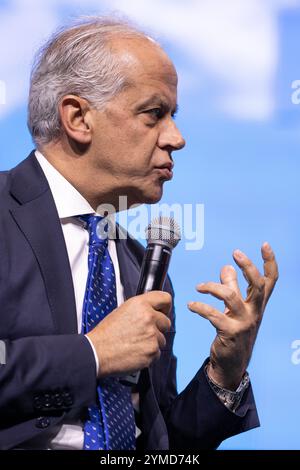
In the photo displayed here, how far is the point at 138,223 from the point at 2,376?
70cm

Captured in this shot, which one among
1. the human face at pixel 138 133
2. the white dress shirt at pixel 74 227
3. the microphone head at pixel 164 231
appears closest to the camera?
the microphone head at pixel 164 231

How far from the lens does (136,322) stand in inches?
54.6

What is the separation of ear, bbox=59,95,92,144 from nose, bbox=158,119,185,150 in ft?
0.49

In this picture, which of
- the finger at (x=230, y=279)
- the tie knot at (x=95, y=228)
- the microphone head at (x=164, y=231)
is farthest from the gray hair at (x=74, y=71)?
the finger at (x=230, y=279)

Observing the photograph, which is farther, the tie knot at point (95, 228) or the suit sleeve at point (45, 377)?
the tie knot at point (95, 228)

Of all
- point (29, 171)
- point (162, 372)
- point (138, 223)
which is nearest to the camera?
point (29, 171)

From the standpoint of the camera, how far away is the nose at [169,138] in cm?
169

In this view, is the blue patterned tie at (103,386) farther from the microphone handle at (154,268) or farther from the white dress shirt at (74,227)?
the microphone handle at (154,268)

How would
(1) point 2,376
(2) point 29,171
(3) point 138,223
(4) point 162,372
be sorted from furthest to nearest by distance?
(3) point 138,223, (4) point 162,372, (2) point 29,171, (1) point 2,376

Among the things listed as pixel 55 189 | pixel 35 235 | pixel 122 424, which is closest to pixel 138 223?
pixel 55 189

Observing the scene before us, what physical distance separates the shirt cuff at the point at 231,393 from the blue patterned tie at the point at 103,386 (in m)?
0.19

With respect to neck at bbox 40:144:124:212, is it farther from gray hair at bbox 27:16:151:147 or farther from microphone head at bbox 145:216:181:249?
microphone head at bbox 145:216:181:249

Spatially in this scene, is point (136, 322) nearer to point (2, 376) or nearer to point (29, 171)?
point (2, 376)

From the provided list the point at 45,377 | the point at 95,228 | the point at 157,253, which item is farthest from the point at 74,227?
the point at 45,377
